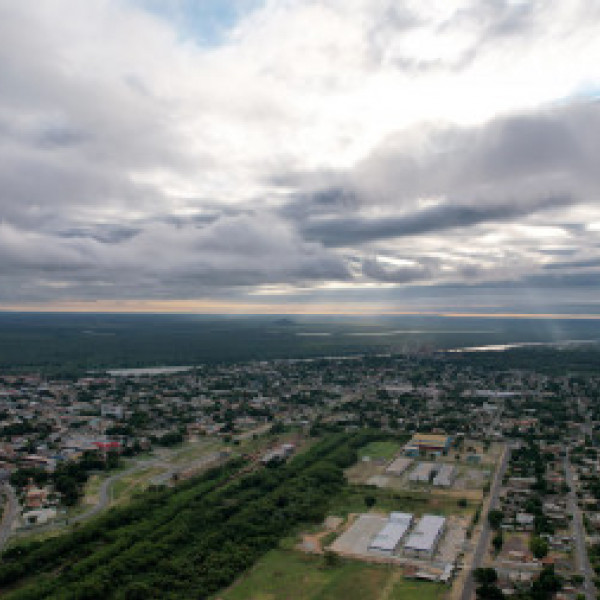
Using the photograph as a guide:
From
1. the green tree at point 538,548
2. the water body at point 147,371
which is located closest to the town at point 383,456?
the green tree at point 538,548

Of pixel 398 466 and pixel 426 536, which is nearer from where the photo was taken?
pixel 426 536

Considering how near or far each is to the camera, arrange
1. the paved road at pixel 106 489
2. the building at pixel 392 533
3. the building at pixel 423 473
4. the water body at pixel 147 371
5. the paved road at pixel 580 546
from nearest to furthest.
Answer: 1. the paved road at pixel 580 546
2. the building at pixel 392 533
3. the paved road at pixel 106 489
4. the building at pixel 423 473
5. the water body at pixel 147 371

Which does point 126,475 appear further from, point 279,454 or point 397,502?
point 397,502

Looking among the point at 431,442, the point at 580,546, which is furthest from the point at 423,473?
the point at 580,546

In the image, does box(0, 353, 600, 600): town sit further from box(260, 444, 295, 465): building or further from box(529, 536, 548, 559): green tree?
box(260, 444, 295, 465): building

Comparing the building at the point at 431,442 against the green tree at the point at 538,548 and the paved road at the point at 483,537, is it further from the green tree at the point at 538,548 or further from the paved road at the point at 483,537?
Answer: the green tree at the point at 538,548

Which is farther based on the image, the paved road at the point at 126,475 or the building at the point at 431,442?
the building at the point at 431,442

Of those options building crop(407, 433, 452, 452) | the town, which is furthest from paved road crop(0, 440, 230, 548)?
building crop(407, 433, 452, 452)
